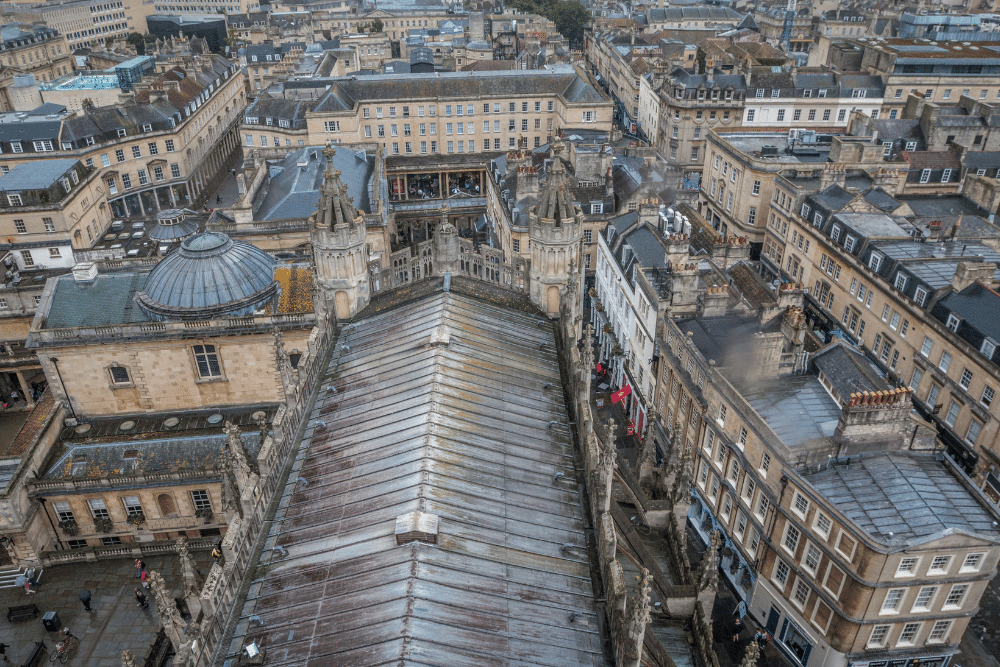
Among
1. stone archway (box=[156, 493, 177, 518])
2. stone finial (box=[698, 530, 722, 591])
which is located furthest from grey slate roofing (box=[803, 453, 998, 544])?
stone archway (box=[156, 493, 177, 518])

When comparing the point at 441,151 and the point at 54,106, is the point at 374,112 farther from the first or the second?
the point at 54,106

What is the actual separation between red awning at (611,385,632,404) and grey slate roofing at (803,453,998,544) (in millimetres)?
21272

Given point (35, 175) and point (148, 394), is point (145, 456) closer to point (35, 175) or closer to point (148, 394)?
point (148, 394)

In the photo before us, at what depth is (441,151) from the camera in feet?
350

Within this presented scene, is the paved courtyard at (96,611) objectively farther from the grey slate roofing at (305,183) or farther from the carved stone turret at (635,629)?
the grey slate roofing at (305,183)

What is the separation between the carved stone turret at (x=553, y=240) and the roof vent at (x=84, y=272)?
32.7m

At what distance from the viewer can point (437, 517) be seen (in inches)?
874

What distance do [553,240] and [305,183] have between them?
4096 cm

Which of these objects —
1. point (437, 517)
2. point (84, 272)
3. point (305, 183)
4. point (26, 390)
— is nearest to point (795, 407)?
point (437, 517)

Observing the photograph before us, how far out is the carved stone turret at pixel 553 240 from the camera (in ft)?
121

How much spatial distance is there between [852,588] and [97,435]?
45.4 m

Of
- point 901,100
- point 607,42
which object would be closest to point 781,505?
point 901,100

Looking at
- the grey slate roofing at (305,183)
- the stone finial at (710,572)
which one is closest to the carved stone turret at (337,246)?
the stone finial at (710,572)

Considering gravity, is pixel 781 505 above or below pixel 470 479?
below
